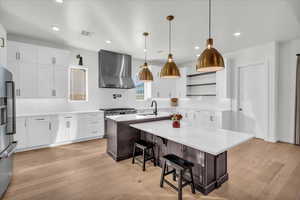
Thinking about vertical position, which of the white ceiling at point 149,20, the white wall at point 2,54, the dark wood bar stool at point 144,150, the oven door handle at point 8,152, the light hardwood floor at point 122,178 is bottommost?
the light hardwood floor at point 122,178

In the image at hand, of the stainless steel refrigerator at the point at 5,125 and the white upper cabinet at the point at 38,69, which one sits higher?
the white upper cabinet at the point at 38,69

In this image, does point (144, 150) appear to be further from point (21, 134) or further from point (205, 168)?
point (21, 134)

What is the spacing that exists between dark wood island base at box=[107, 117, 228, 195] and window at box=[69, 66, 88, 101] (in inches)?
84.5

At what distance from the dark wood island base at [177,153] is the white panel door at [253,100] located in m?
3.06

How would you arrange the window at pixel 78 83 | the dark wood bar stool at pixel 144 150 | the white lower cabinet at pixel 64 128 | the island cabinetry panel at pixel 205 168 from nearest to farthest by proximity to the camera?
the island cabinetry panel at pixel 205 168, the dark wood bar stool at pixel 144 150, the white lower cabinet at pixel 64 128, the window at pixel 78 83

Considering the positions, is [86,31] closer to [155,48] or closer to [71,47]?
[71,47]

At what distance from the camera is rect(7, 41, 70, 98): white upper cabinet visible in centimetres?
353

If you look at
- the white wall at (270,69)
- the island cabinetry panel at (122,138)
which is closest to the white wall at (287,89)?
the white wall at (270,69)

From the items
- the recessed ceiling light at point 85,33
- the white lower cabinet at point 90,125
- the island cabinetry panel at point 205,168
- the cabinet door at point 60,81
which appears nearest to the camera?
the island cabinetry panel at point 205,168

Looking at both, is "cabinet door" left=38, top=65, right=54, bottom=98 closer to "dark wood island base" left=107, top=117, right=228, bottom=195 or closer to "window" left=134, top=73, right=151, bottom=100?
"dark wood island base" left=107, top=117, right=228, bottom=195

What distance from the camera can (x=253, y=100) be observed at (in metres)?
4.57

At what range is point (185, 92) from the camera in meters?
6.51

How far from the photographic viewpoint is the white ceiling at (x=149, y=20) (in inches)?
95.6

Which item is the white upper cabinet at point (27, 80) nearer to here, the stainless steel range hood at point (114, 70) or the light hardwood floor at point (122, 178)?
the light hardwood floor at point (122, 178)
